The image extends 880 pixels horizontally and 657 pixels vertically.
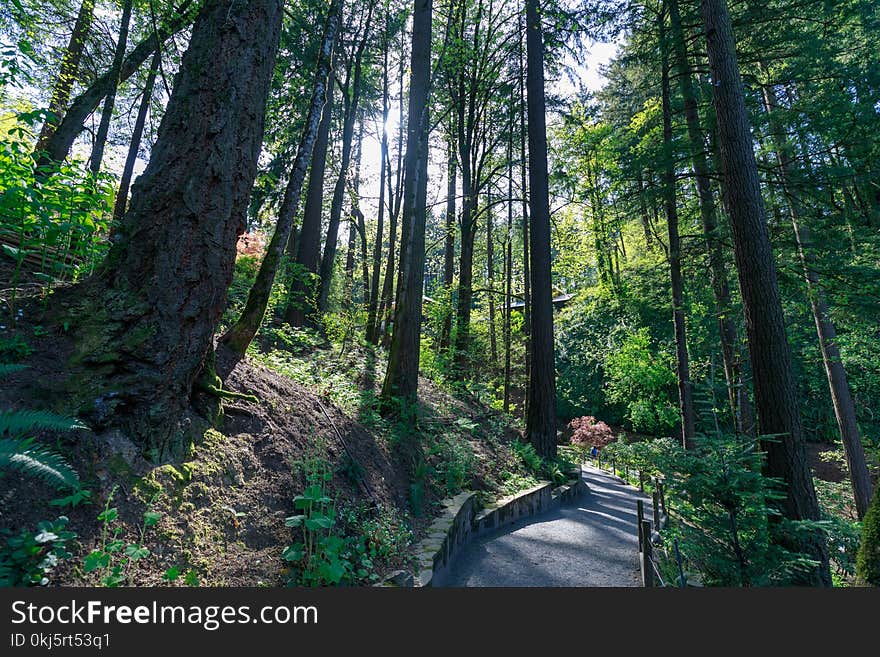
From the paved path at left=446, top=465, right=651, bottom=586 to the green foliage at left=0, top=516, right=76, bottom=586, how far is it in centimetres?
337

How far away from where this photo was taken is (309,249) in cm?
1030

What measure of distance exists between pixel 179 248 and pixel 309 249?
25.1 feet

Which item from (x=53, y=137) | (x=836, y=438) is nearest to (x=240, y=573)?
(x=53, y=137)

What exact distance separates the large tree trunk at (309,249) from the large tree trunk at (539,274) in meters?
4.90

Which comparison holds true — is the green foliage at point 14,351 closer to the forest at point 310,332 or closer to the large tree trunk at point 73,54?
the forest at point 310,332

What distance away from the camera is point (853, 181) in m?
6.50

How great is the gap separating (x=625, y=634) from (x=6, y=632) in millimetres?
2859

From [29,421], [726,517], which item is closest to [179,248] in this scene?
[29,421]

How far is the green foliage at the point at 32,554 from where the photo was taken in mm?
1688

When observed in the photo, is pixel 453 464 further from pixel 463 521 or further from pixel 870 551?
pixel 870 551

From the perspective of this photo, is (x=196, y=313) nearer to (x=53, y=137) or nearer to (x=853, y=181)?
(x=53, y=137)

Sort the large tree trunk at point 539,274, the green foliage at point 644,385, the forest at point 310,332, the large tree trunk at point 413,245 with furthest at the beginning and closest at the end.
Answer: the green foliage at point 644,385, the large tree trunk at point 539,274, the large tree trunk at point 413,245, the forest at point 310,332

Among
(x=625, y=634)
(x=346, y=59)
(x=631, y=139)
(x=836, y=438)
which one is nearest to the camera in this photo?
(x=625, y=634)

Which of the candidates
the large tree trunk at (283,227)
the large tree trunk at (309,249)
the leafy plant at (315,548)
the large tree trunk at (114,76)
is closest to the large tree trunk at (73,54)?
the large tree trunk at (114,76)
